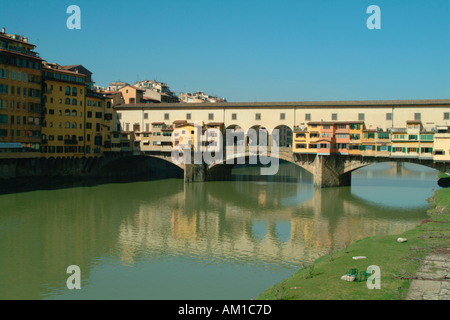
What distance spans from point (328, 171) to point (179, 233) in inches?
1085

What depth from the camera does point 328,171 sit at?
5078 centimetres

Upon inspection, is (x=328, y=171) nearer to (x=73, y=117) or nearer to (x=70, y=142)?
(x=70, y=142)

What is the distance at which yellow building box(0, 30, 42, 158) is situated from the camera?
46688 mm

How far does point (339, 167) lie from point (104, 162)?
112ft

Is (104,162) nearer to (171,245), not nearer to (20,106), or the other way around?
(20,106)

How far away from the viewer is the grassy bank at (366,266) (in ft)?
47.4

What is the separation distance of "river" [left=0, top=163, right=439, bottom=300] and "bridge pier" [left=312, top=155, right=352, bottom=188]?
1985 millimetres

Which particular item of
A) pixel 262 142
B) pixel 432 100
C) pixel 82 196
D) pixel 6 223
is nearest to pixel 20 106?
pixel 82 196

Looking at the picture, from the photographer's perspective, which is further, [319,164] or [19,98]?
[319,164]

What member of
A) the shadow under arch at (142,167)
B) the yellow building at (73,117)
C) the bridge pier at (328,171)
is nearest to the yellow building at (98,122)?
the yellow building at (73,117)

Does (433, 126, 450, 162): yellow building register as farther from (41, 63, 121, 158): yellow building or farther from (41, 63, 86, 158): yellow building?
(41, 63, 86, 158): yellow building

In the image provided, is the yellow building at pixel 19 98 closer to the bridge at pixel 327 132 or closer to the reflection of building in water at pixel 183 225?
the bridge at pixel 327 132

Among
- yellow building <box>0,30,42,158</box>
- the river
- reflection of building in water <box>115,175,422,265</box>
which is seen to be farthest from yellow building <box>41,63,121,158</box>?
reflection of building in water <box>115,175,422,265</box>

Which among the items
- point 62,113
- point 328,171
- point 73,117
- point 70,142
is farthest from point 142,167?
point 328,171
